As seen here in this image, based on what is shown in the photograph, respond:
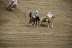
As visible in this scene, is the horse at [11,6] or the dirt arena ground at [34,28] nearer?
the dirt arena ground at [34,28]

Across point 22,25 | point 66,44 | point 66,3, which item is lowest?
point 66,44

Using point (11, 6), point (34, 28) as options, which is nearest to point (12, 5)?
point (11, 6)

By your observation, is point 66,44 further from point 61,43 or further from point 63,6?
point 63,6

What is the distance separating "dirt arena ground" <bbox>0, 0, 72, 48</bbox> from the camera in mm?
12406

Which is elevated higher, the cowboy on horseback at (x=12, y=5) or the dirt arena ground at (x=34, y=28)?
the cowboy on horseback at (x=12, y=5)

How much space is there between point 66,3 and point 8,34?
15.8 feet

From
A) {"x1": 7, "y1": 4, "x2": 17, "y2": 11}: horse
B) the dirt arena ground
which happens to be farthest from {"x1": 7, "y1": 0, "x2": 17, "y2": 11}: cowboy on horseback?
the dirt arena ground

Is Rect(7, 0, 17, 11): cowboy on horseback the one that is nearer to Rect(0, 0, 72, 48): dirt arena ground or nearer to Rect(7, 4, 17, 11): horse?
Rect(7, 4, 17, 11): horse

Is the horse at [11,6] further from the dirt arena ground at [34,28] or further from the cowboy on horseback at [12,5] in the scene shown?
the dirt arena ground at [34,28]

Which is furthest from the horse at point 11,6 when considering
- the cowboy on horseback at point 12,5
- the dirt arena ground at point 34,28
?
the dirt arena ground at point 34,28

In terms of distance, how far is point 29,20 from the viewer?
14023 millimetres

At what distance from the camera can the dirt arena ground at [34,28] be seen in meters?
12.4

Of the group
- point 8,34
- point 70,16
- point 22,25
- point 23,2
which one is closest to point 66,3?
point 70,16

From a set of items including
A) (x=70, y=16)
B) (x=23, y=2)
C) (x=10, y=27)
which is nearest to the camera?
(x=10, y=27)
